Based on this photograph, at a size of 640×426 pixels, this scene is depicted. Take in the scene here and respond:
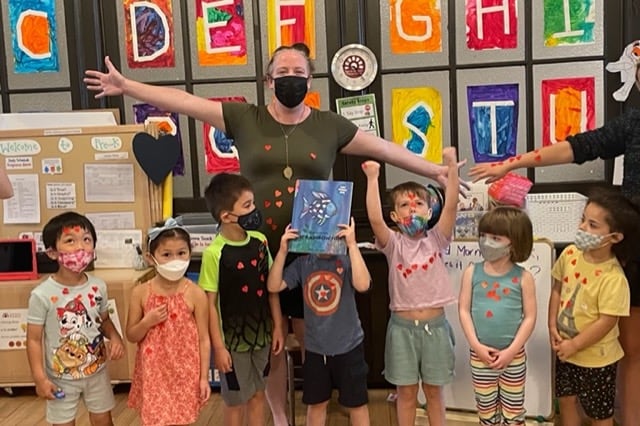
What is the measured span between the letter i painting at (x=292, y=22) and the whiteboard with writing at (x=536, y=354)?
139 centimetres

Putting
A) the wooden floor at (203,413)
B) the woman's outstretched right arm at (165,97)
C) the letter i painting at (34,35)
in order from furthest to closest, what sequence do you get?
1. the letter i painting at (34,35)
2. the wooden floor at (203,413)
3. the woman's outstretched right arm at (165,97)

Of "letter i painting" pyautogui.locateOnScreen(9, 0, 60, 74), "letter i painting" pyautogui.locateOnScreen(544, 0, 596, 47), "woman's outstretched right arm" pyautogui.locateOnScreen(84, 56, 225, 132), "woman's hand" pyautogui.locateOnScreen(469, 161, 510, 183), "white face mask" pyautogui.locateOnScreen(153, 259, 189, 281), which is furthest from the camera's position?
"letter i painting" pyautogui.locateOnScreen(9, 0, 60, 74)

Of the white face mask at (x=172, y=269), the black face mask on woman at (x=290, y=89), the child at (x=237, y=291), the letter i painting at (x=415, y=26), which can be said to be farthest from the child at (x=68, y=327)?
the letter i painting at (x=415, y=26)

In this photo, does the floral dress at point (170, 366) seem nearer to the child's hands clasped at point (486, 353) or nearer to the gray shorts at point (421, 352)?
the gray shorts at point (421, 352)

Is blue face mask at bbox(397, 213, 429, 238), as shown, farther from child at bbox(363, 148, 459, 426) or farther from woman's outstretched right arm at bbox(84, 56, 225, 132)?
woman's outstretched right arm at bbox(84, 56, 225, 132)

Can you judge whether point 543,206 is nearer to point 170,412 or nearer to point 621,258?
point 621,258

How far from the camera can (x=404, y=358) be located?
2346mm

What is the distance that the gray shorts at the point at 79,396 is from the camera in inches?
88.0

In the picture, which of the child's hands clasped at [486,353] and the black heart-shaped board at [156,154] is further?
the black heart-shaped board at [156,154]

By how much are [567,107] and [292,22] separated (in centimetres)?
145

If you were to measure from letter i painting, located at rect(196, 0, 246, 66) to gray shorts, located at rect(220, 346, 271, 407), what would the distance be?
1678mm

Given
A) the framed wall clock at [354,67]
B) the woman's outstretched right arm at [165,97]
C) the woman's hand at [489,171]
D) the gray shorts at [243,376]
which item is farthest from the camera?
the framed wall clock at [354,67]

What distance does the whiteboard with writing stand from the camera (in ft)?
8.66

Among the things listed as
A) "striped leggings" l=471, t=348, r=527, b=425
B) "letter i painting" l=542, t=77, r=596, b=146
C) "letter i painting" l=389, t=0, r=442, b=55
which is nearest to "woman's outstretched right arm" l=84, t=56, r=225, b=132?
"letter i painting" l=389, t=0, r=442, b=55
